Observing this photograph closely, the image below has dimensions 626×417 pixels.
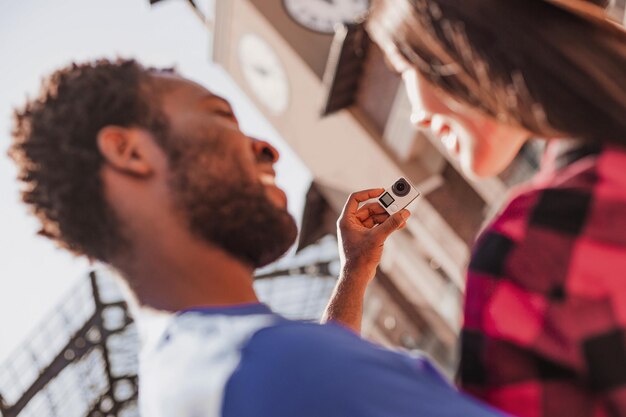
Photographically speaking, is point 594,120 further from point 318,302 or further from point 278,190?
point 318,302

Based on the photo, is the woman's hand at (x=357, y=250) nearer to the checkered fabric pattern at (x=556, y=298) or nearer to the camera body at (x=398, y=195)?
the camera body at (x=398, y=195)

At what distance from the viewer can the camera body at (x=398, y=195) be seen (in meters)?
2.08

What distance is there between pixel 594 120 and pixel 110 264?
3.58 ft

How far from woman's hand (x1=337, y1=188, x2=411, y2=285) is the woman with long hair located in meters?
0.80

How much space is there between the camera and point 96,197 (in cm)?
161

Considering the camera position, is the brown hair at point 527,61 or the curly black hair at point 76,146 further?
the curly black hair at point 76,146

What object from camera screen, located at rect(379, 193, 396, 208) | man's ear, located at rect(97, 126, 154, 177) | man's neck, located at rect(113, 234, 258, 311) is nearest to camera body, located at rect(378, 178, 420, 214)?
camera screen, located at rect(379, 193, 396, 208)

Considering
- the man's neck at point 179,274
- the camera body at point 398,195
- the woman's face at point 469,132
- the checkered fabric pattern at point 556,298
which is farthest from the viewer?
A: the camera body at point 398,195

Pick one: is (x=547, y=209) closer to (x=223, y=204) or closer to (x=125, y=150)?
(x=223, y=204)

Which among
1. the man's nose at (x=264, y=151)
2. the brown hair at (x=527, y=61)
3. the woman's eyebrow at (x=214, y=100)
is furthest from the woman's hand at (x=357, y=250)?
the brown hair at (x=527, y=61)

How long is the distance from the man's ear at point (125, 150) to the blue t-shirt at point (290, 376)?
40cm

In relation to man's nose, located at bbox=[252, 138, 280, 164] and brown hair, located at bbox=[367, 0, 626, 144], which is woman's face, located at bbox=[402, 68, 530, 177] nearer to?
brown hair, located at bbox=[367, 0, 626, 144]

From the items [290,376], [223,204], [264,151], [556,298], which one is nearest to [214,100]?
[264,151]

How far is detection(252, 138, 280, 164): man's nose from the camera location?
1.75 meters
